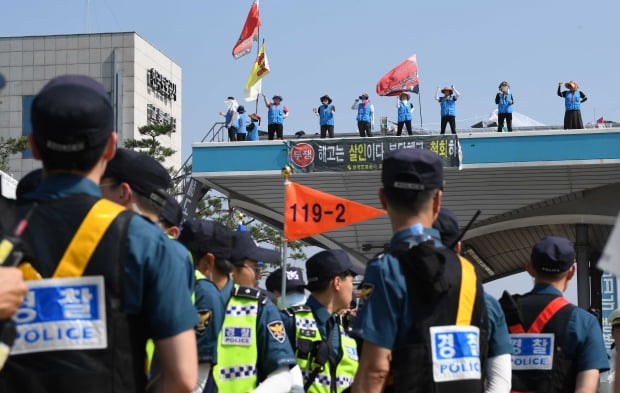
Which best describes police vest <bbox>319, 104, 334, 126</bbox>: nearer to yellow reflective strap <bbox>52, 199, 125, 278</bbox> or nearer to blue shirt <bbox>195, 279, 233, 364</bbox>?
blue shirt <bbox>195, 279, 233, 364</bbox>

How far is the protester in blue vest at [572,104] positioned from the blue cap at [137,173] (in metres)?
28.0

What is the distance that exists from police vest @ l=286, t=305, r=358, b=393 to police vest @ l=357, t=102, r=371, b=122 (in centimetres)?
2769

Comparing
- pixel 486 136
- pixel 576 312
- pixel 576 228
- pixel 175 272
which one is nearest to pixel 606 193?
pixel 576 228

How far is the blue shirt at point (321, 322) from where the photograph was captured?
654 cm

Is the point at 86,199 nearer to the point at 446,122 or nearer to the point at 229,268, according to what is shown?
the point at 229,268

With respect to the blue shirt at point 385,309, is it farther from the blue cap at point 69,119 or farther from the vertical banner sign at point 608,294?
the vertical banner sign at point 608,294

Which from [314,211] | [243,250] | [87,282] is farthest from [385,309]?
[314,211]

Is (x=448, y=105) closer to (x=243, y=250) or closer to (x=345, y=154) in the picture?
(x=345, y=154)

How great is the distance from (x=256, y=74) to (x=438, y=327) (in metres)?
33.9

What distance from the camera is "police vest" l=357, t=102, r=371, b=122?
34.1m

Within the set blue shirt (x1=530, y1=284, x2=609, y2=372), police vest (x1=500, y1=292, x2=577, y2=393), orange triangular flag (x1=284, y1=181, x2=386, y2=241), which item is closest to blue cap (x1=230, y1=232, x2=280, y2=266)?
police vest (x1=500, y1=292, x2=577, y2=393)

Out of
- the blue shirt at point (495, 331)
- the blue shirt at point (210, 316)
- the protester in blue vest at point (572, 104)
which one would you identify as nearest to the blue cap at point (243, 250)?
the blue shirt at point (210, 316)

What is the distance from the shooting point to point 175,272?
10.1 ft

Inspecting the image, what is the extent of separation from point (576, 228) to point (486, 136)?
227 inches
